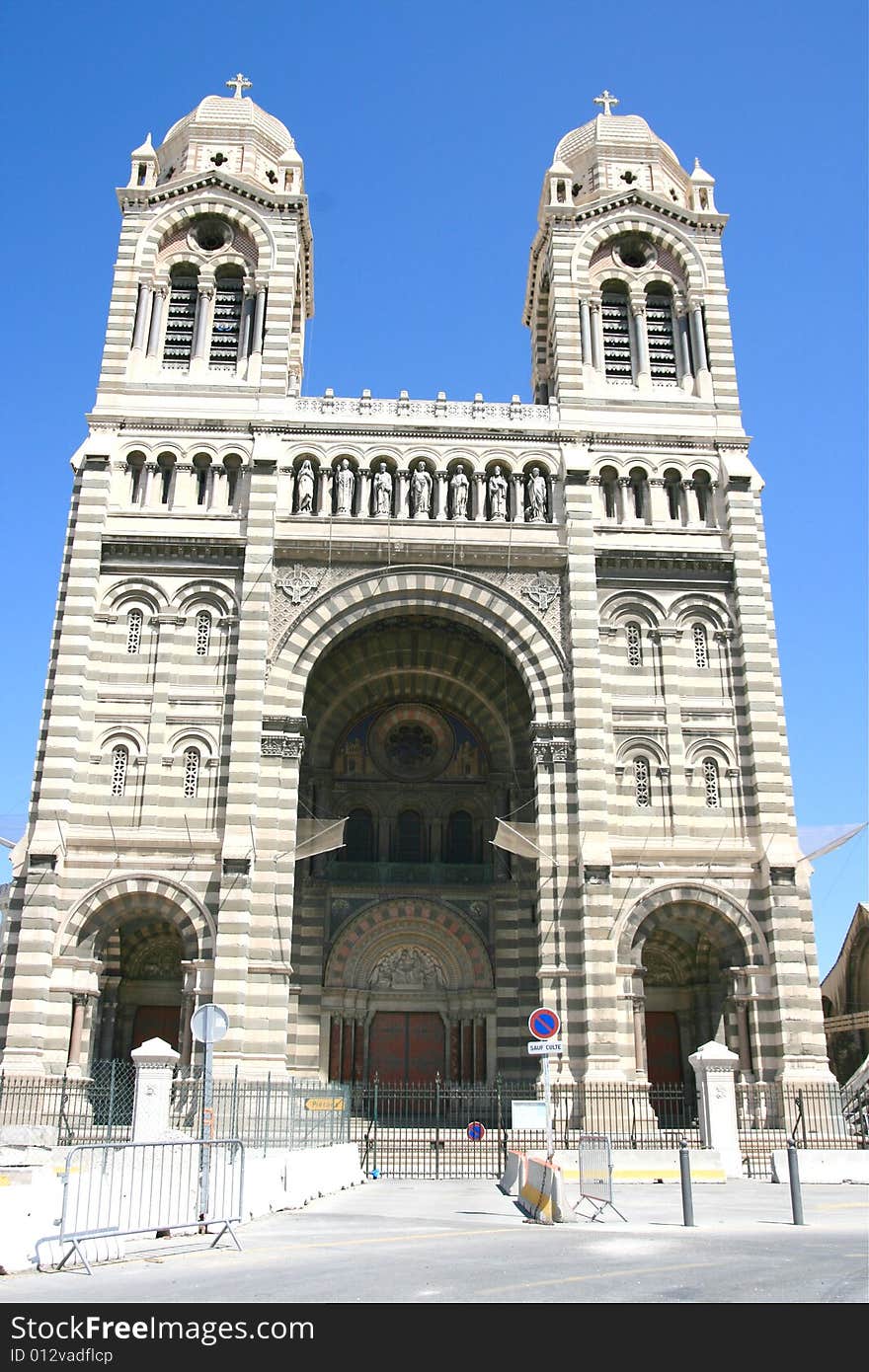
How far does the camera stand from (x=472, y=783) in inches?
1398

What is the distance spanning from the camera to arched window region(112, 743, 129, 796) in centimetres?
2875

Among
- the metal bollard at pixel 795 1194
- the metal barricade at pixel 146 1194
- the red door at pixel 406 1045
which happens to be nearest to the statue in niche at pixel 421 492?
the red door at pixel 406 1045

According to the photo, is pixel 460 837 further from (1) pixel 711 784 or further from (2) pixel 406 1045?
(1) pixel 711 784

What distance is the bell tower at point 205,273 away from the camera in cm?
3341

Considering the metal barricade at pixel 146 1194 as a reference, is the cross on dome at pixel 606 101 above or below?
above

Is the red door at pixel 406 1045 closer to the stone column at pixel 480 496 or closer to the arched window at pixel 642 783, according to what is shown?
the arched window at pixel 642 783

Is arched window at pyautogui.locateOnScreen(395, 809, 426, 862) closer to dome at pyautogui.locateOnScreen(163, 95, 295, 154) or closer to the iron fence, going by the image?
the iron fence

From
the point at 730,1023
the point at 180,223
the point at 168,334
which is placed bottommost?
the point at 730,1023

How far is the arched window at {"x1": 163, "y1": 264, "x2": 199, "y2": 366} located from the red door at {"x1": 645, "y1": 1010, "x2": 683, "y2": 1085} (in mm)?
23821

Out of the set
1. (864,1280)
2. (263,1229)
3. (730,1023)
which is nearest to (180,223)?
(730,1023)

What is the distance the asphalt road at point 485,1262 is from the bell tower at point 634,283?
80.2 feet

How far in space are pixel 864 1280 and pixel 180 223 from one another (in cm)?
3435

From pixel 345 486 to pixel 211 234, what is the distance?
10.5m
